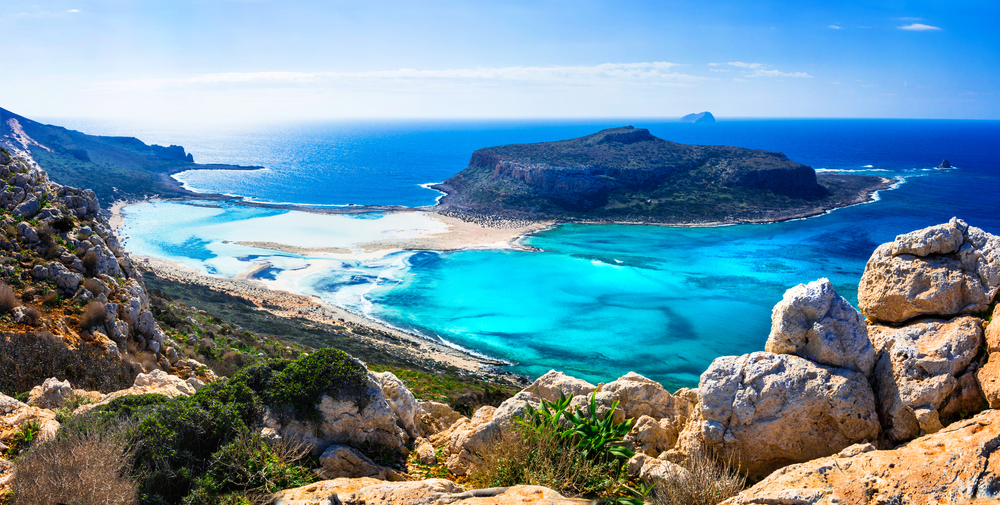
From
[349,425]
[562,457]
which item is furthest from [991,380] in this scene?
[349,425]

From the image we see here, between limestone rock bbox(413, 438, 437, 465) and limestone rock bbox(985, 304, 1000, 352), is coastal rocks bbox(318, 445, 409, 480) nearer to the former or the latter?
limestone rock bbox(413, 438, 437, 465)

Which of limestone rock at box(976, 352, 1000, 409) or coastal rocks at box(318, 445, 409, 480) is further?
coastal rocks at box(318, 445, 409, 480)

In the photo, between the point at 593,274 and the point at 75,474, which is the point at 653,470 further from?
the point at 593,274

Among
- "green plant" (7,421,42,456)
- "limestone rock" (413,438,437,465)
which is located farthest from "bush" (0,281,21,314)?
"limestone rock" (413,438,437,465)

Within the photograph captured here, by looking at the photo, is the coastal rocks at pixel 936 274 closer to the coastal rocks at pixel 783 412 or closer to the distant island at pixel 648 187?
the coastal rocks at pixel 783 412

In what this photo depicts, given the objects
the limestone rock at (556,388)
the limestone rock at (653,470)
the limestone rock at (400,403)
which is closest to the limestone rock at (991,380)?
the limestone rock at (653,470)

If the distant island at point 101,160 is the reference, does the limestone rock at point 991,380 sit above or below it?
below

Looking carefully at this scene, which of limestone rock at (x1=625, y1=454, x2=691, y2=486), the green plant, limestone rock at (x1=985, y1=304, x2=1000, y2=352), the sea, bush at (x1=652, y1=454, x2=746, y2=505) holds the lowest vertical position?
the sea
